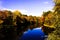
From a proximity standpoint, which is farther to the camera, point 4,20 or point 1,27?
point 4,20

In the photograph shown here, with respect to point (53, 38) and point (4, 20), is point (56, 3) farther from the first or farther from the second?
point (4, 20)

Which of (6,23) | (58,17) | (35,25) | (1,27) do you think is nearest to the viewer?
(58,17)

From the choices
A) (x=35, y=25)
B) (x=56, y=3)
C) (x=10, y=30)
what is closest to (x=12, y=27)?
(x=10, y=30)

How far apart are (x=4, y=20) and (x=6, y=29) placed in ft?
11.9

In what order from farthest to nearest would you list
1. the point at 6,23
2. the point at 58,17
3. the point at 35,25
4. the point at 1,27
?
the point at 35,25
the point at 6,23
the point at 1,27
the point at 58,17

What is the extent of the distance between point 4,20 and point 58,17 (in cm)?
3199

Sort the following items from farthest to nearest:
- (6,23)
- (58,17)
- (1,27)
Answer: (6,23) < (1,27) < (58,17)

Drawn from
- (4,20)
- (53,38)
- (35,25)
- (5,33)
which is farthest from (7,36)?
(35,25)

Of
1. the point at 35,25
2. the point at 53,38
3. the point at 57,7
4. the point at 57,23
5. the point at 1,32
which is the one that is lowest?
the point at 35,25

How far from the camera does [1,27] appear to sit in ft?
149

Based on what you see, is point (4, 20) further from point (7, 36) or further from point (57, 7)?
point (57, 7)

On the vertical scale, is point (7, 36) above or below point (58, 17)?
below

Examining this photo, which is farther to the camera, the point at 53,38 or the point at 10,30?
→ the point at 10,30

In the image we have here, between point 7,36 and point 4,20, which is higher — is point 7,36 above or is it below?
below
